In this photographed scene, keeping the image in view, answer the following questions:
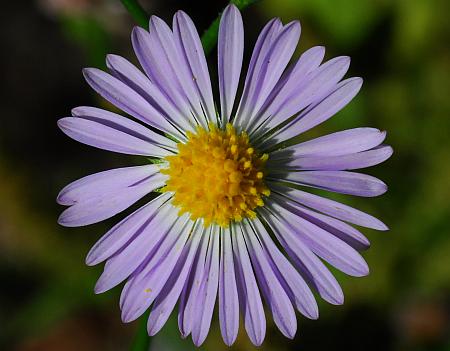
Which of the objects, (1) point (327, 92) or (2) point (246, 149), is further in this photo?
(2) point (246, 149)

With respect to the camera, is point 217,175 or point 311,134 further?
point 311,134

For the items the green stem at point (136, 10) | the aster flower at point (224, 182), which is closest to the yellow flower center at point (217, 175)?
the aster flower at point (224, 182)

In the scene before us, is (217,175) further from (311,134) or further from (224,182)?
(311,134)

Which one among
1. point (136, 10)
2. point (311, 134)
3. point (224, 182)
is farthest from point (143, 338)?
point (311, 134)

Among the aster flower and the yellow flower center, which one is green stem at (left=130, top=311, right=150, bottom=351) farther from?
the yellow flower center

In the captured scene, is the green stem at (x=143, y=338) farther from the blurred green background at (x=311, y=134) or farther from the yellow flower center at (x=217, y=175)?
the blurred green background at (x=311, y=134)
